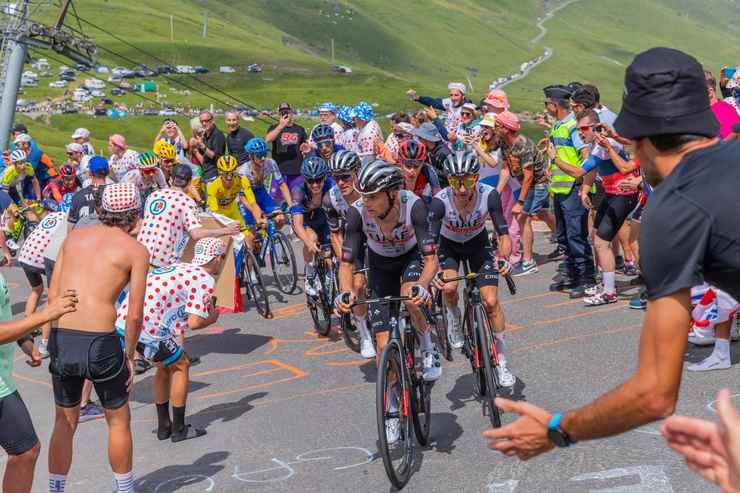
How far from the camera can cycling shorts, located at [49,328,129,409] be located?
6504 millimetres

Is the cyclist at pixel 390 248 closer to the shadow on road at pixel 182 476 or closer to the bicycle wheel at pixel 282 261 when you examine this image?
the shadow on road at pixel 182 476

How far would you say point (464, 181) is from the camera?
8789 millimetres

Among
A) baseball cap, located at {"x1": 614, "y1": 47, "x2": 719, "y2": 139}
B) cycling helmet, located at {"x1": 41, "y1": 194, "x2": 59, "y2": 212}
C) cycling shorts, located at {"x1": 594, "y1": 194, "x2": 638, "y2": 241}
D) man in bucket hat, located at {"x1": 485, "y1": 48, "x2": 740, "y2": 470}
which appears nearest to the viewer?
man in bucket hat, located at {"x1": 485, "y1": 48, "x2": 740, "y2": 470}

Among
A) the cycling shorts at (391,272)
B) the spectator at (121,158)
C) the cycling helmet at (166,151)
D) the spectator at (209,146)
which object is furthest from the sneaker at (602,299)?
the spectator at (209,146)

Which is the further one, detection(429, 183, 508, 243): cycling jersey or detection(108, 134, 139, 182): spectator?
detection(108, 134, 139, 182): spectator

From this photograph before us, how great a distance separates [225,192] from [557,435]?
10.3m

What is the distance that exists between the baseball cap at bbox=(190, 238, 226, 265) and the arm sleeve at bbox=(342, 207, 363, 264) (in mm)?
3245

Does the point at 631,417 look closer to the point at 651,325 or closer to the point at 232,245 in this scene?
the point at 651,325

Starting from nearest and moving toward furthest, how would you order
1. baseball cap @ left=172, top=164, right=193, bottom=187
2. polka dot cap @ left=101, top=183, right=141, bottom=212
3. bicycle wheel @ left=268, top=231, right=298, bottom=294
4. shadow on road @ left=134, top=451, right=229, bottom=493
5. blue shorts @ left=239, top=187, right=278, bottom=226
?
polka dot cap @ left=101, top=183, right=141, bottom=212 < shadow on road @ left=134, top=451, right=229, bottom=493 < baseball cap @ left=172, top=164, right=193, bottom=187 < blue shorts @ left=239, top=187, right=278, bottom=226 < bicycle wheel @ left=268, top=231, right=298, bottom=294

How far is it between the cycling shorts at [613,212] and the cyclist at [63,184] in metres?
8.71

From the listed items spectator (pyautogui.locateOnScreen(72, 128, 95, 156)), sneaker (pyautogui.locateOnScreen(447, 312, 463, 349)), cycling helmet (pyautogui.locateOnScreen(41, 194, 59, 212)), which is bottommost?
cycling helmet (pyautogui.locateOnScreen(41, 194, 59, 212))

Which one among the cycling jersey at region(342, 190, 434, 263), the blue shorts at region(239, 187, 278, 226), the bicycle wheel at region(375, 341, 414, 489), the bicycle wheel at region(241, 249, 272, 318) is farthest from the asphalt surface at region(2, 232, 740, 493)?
the blue shorts at region(239, 187, 278, 226)

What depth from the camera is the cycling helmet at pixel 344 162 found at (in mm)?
9594

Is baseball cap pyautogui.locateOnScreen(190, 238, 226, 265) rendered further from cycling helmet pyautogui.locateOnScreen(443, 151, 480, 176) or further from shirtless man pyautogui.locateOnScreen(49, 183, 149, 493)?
shirtless man pyautogui.locateOnScreen(49, 183, 149, 493)
